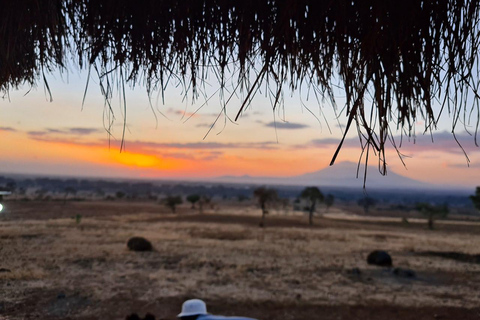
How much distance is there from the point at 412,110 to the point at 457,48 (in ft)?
0.73

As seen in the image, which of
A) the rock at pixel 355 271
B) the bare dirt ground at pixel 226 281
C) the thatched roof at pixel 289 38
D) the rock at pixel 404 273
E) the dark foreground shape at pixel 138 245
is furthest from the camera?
the dark foreground shape at pixel 138 245

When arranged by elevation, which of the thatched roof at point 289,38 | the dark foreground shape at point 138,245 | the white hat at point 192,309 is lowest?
the dark foreground shape at point 138,245

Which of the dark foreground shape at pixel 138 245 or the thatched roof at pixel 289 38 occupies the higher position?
the thatched roof at pixel 289 38

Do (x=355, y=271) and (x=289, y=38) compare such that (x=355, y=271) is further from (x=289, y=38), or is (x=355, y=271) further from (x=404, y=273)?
(x=289, y=38)

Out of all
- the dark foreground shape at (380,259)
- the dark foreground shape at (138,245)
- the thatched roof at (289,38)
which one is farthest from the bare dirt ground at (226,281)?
the thatched roof at (289,38)

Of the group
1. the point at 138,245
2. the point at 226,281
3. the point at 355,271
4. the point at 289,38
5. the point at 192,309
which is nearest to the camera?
the point at 289,38

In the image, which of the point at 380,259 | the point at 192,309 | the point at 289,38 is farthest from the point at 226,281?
the point at 289,38

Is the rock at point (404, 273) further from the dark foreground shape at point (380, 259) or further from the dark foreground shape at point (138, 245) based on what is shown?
the dark foreground shape at point (138, 245)

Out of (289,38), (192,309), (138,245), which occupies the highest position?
(289,38)

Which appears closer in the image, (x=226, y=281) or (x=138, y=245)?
(x=226, y=281)

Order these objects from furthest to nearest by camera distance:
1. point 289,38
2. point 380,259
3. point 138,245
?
1. point 138,245
2. point 380,259
3. point 289,38

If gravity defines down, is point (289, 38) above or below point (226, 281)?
above

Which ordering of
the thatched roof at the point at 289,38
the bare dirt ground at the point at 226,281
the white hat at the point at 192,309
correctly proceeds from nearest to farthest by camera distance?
the thatched roof at the point at 289,38
the white hat at the point at 192,309
the bare dirt ground at the point at 226,281

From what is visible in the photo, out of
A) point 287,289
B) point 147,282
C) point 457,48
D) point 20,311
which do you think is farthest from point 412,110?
point 147,282
